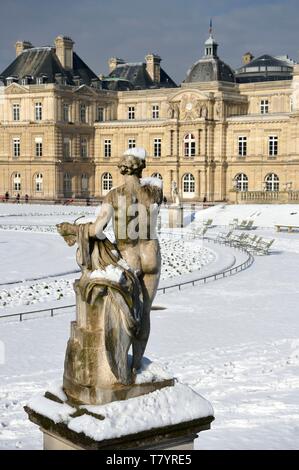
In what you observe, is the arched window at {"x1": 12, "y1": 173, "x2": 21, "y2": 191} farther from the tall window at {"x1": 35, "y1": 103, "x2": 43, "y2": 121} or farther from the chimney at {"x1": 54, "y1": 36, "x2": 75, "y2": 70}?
the chimney at {"x1": 54, "y1": 36, "x2": 75, "y2": 70}

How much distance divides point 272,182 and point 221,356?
1924 inches

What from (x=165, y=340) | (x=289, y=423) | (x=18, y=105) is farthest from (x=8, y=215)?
(x=289, y=423)

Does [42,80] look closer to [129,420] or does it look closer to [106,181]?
[106,181]

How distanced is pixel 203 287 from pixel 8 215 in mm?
28342

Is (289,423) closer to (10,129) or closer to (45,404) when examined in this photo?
(45,404)

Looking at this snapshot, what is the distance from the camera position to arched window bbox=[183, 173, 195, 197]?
202ft

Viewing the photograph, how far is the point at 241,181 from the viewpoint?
201ft

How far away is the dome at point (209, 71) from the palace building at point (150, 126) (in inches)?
4.0

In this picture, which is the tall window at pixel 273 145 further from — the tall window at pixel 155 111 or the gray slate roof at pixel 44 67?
the gray slate roof at pixel 44 67

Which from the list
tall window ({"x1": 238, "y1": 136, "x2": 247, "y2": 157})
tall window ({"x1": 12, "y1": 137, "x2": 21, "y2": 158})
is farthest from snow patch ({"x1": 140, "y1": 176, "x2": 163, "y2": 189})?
tall window ({"x1": 12, "y1": 137, "x2": 21, "y2": 158})

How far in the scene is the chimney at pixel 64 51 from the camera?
66769 mm

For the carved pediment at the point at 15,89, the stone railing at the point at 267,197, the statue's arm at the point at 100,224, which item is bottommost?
the stone railing at the point at 267,197

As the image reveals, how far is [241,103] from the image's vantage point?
63.8m

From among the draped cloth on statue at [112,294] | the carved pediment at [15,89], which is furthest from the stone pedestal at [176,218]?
the draped cloth on statue at [112,294]
